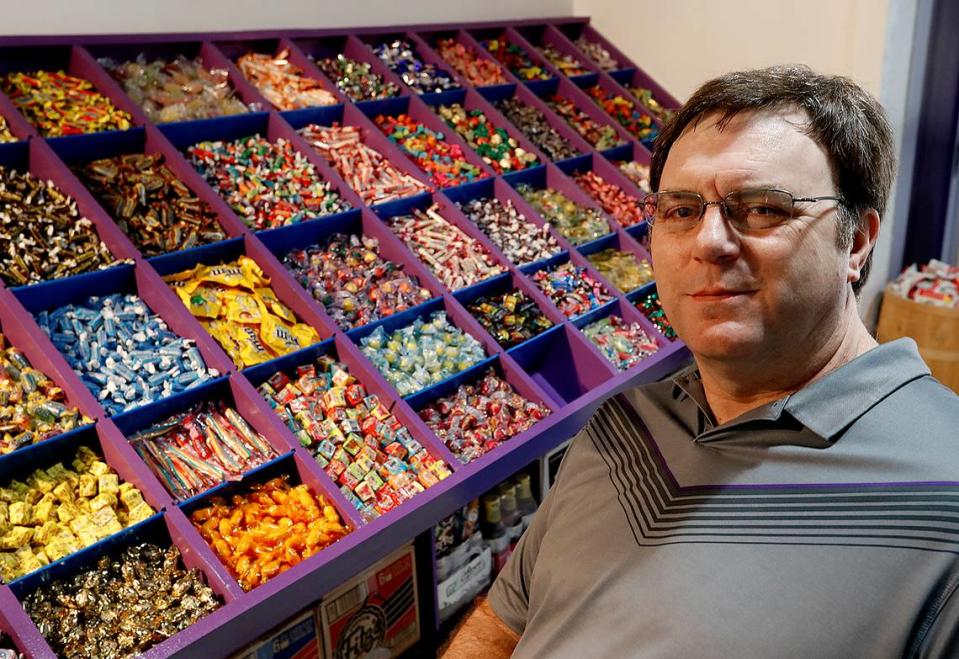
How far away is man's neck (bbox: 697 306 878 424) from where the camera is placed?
3.61 ft

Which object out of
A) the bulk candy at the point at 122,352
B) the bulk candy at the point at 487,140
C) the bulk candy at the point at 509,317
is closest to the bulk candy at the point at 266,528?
the bulk candy at the point at 122,352

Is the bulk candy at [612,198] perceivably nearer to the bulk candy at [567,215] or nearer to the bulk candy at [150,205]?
the bulk candy at [567,215]

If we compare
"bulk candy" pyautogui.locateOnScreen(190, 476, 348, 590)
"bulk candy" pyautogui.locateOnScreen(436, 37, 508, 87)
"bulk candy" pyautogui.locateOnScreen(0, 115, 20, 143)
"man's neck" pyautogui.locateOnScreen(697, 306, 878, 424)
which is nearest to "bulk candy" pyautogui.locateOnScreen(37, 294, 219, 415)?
"bulk candy" pyautogui.locateOnScreen(190, 476, 348, 590)

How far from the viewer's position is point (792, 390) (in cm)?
112

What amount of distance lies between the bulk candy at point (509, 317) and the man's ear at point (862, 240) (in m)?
2.05

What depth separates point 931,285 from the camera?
498 centimetres

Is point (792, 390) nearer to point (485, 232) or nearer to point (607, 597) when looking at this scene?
point (607, 597)

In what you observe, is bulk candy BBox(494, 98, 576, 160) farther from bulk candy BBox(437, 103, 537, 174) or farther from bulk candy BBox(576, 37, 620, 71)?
bulk candy BBox(576, 37, 620, 71)

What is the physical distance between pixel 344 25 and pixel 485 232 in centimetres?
173

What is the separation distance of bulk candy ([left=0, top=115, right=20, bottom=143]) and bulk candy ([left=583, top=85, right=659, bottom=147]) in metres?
3.56

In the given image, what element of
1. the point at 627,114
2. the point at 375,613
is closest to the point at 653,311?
the point at 627,114

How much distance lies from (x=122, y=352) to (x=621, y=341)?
6.79ft

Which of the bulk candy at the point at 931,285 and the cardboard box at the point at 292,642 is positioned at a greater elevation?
the bulk candy at the point at 931,285

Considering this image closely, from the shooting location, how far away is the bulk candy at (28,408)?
202 cm
